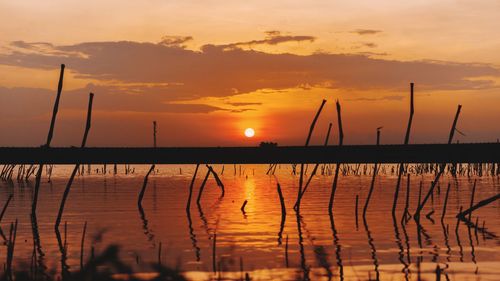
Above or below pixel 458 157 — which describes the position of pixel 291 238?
below

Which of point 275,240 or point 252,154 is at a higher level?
point 252,154

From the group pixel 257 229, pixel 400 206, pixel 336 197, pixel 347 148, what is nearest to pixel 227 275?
pixel 347 148

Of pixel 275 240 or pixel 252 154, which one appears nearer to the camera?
pixel 252 154

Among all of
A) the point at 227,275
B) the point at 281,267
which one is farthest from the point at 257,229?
the point at 227,275

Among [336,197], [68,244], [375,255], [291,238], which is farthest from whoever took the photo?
[336,197]

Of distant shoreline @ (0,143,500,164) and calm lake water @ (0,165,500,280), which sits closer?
distant shoreline @ (0,143,500,164)

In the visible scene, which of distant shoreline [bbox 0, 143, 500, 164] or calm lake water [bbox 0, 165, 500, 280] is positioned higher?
distant shoreline [bbox 0, 143, 500, 164]

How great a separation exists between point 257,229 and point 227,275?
310 inches

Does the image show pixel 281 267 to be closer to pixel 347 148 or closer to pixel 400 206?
pixel 347 148

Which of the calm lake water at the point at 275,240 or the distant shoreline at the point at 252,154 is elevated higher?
the distant shoreline at the point at 252,154

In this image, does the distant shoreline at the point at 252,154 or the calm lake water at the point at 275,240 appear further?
the calm lake water at the point at 275,240

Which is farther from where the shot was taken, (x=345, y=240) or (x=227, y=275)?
(x=345, y=240)

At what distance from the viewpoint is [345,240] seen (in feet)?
49.8

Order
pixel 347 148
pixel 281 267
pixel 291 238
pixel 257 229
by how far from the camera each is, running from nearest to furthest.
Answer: pixel 347 148 → pixel 281 267 → pixel 291 238 → pixel 257 229
